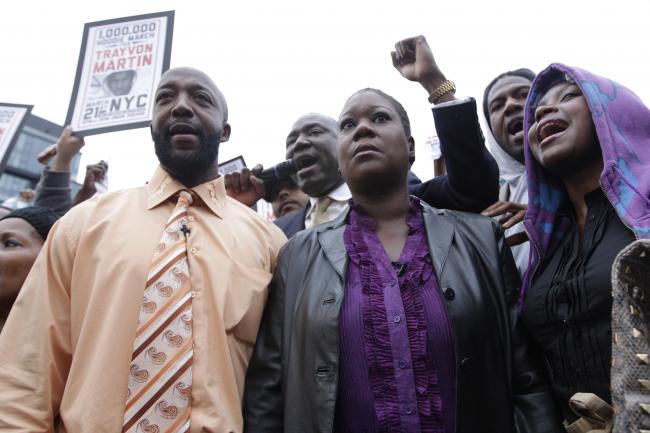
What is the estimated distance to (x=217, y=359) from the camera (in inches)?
79.1

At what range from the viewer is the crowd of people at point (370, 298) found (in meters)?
1.82

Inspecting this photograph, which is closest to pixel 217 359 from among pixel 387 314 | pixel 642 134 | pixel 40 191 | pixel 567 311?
pixel 387 314

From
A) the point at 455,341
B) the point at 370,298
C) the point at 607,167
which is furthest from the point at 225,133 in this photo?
the point at 607,167

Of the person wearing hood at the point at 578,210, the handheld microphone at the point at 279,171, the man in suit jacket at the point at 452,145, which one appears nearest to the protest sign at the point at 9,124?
the handheld microphone at the point at 279,171

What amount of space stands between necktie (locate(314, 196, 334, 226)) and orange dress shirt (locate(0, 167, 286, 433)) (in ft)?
4.65

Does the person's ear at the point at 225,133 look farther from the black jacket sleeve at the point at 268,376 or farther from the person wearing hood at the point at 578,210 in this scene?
the person wearing hood at the point at 578,210

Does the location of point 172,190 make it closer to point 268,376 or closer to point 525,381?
point 268,376

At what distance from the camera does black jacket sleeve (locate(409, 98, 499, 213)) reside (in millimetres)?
2504

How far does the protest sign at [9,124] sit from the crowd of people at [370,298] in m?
3.33

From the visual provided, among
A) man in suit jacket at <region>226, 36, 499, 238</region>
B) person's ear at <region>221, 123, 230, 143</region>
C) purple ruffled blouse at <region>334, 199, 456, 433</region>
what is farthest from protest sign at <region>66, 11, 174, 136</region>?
purple ruffled blouse at <region>334, 199, 456, 433</region>

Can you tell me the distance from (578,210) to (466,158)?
547 mm

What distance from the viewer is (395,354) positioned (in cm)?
188

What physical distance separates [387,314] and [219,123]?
145 cm

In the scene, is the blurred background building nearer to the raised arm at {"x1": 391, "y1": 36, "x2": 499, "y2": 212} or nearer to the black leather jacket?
the raised arm at {"x1": 391, "y1": 36, "x2": 499, "y2": 212}
